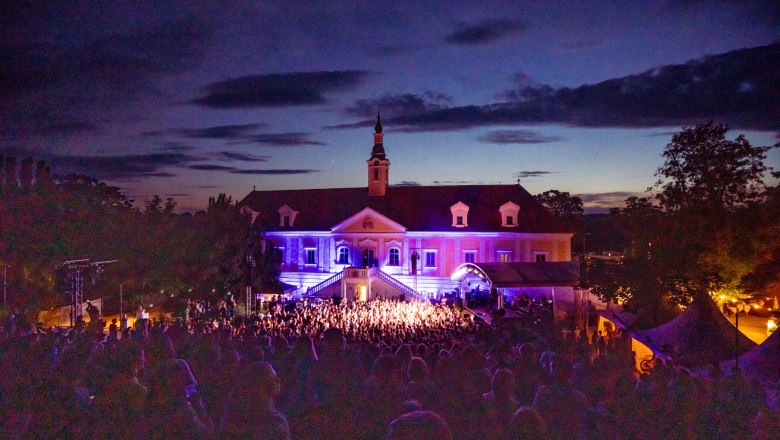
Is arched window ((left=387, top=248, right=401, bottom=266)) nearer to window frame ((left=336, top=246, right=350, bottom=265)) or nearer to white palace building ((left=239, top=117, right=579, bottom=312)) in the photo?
white palace building ((left=239, top=117, right=579, bottom=312))

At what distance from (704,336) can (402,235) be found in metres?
27.5

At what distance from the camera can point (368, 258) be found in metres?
42.4

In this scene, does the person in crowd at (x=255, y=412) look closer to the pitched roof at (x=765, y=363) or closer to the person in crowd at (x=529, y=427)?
the person in crowd at (x=529, y=427)

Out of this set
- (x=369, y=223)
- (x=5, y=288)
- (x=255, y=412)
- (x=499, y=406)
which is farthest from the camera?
(x=369, y=223)

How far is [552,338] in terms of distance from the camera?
1570 cm

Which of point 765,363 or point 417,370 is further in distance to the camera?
point 765,363

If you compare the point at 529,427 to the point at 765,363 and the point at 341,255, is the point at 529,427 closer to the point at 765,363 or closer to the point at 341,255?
the point at 765,363

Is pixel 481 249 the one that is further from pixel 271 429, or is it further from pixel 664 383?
pixel 271 429

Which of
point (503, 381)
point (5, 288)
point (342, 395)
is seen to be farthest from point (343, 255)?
point (342, 395)

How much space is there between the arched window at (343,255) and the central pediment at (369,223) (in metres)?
1.52

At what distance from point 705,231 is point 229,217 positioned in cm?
2678

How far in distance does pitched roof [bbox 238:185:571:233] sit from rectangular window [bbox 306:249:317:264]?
1.76m

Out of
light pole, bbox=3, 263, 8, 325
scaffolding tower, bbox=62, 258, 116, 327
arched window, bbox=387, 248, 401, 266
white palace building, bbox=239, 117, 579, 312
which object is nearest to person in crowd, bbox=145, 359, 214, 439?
scaffolding tower, bbox=62, 258, 116, 327

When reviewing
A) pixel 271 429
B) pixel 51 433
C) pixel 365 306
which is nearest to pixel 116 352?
pixel 51 433
